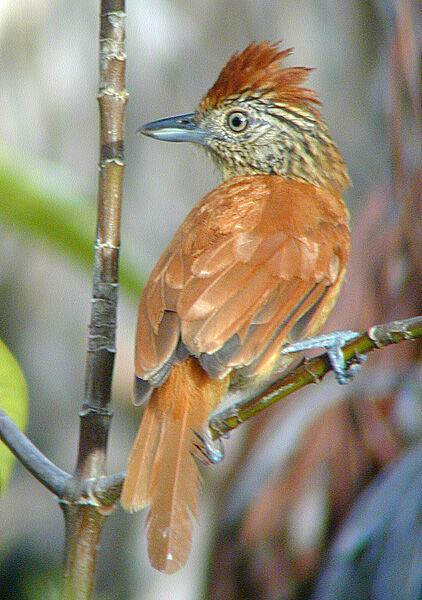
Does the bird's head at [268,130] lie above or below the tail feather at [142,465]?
above

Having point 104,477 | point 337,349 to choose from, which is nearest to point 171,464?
point 104,477

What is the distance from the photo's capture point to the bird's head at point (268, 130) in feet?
9.77

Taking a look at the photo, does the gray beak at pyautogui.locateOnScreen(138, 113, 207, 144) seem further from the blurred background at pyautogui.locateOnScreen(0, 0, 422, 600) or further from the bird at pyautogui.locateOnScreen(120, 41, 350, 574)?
the blurred background at pyautogui.locateOnScreen(0, 0, 422, 600)

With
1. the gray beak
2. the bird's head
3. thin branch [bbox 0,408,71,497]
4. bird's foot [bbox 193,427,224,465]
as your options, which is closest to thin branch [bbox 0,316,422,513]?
thin branch [bbox 0,408,71,497]

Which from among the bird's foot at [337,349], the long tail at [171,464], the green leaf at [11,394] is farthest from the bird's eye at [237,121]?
the green leaf at [11,394]

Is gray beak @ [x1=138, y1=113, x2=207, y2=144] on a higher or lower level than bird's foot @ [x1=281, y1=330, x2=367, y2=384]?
higher

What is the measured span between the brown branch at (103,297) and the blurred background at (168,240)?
2.74 feet

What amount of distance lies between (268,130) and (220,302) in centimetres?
114

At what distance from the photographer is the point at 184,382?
204 cm

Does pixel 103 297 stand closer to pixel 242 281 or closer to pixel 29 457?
pixel 29 457

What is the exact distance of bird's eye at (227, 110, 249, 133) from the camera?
10.0 ft

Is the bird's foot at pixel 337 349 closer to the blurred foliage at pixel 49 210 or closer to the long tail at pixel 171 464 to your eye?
the long tail at pixel 171 464

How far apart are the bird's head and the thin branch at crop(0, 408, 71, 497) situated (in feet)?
4.91

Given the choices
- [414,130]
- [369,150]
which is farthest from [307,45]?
[414,130]
